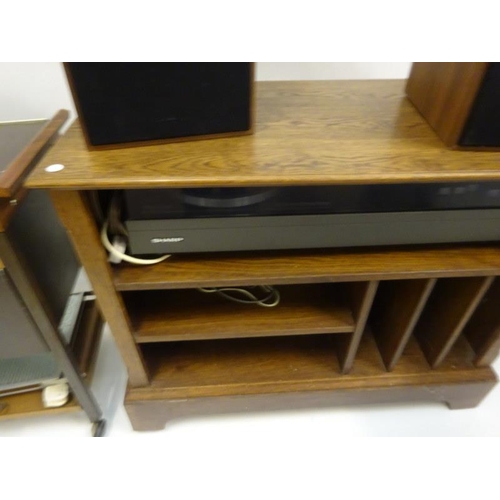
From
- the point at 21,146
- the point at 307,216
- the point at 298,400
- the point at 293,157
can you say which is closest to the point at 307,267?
the point at 307,216

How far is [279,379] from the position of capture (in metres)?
0.96

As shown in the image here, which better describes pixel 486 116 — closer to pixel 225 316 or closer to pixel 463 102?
pixel 463 102

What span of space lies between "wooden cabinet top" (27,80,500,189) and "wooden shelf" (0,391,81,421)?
2.18ft

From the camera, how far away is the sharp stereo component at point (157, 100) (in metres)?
0.53

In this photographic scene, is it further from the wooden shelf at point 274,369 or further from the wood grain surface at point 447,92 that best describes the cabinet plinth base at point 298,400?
the wood grain surface at point 447,92

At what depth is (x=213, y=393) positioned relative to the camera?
3.09ft

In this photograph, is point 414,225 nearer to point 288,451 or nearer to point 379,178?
point 379,178

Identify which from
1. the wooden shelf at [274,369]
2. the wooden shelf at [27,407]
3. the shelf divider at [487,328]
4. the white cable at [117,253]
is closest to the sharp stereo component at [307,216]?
the white cable at [117,253]

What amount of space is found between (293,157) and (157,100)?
0.21 m

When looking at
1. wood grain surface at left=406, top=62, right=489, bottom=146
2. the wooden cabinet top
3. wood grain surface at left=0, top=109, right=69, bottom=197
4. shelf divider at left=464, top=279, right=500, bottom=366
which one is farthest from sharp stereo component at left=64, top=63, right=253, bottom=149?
shelf divider at left=464, top=279, right=500, bottom=366

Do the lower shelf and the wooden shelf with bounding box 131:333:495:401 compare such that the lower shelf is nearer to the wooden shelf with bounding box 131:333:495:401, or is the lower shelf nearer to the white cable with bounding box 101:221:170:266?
the wooden shelf with bounding box 131:333:495:401

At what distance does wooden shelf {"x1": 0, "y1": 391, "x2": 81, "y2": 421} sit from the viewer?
945mm

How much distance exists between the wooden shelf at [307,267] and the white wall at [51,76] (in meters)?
0.50
